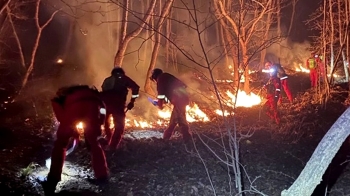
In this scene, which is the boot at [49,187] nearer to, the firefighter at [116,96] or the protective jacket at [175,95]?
the firefighter at [116,96]

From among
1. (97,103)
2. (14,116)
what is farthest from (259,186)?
(14,116)

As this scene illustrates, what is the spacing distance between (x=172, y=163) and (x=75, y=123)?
1988 millimetres

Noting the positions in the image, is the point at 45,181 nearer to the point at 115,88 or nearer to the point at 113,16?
the point at 115,88

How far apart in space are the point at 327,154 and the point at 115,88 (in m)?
4.81

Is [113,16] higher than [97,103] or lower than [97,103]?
higher

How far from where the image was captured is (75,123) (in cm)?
595

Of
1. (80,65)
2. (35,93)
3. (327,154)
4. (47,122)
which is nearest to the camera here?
(327,154)

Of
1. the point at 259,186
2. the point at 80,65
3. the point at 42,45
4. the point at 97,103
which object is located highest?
the point at 42,45

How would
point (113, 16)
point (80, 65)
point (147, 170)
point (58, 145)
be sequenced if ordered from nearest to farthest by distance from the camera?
point (58, 145), point (147, 170), point (80, 65), point (113, 16)

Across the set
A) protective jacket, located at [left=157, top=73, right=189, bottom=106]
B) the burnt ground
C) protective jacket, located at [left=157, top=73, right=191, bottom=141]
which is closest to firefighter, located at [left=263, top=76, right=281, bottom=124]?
the burnt ground

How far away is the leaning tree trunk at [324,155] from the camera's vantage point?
4180 mm

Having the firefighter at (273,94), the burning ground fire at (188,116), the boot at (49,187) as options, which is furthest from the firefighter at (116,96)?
the firefighter at (273,94)

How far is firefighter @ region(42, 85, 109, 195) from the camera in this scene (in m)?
5.85

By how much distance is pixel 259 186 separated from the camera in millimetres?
5926
